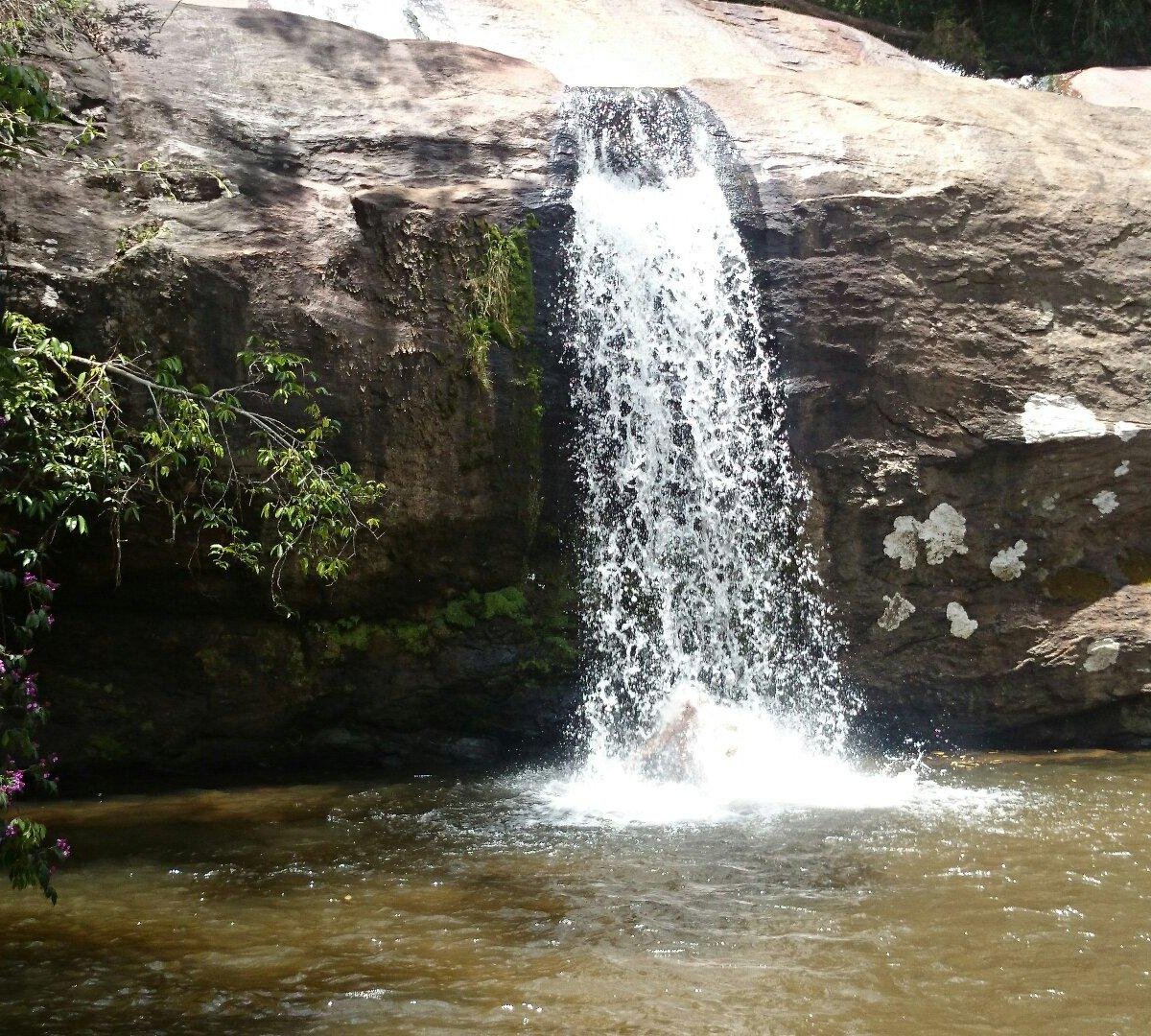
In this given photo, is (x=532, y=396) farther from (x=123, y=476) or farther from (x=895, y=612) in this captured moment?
(x=895, y=612)

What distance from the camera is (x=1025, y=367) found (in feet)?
Result: 23.0

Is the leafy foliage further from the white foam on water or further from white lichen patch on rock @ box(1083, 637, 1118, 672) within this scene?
the white foam on water

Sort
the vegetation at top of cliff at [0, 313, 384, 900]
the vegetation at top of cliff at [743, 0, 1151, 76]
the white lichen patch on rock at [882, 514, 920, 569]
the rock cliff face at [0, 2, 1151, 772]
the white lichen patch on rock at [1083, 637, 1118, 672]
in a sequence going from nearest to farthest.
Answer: the vegetation at top of cliff at [0, 313, 384, 900] < the rock cliff face at [0, 2, 1151, 772] < the white lichen patch on rock at [1083, 637, 1118, 672] < the white lichen patch on rock at [882, 514, 920, 569] < the vegetation at top of cliff at [743, 0, 1151, 76]

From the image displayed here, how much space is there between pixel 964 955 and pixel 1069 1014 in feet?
1.41

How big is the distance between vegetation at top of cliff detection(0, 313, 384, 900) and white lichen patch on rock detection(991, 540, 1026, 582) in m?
3.88

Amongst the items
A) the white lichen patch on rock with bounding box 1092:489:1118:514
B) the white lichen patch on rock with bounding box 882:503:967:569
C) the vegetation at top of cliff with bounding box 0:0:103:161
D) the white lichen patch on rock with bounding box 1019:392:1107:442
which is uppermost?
the vegetation at top of cliff with bounding box 0:0:103:161

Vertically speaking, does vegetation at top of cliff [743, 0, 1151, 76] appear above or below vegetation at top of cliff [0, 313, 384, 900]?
above

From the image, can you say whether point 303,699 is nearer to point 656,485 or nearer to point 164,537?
point 164,537

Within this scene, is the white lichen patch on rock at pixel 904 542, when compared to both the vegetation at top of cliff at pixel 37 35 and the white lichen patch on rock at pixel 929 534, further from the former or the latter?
the vegetation at top of cliff at pixel 37 35

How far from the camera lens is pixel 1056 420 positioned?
6.90 metres

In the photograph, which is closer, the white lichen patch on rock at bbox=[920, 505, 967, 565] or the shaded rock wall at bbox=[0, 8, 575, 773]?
the shaded rock wall at bbox=[0, 8, 575, 773]

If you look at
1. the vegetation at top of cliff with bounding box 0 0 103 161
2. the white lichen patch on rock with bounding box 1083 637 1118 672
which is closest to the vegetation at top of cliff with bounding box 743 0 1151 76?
the white lichen patch on rock with bounding box 1083 637 1118 672

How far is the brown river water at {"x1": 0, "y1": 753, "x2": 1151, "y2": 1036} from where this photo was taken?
3.16m

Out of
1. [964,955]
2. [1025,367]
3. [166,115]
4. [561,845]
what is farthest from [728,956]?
[166,115]
